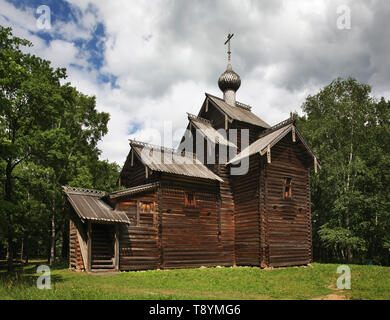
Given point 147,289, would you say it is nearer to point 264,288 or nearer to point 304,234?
point 264,288

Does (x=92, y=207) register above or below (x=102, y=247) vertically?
above

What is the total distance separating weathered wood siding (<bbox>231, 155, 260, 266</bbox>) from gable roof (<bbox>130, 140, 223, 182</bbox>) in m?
2.00

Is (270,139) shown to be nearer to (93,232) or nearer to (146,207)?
(146,207)

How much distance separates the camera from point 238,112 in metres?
29.8

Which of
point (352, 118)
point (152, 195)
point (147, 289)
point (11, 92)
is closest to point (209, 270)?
point (152, 195)

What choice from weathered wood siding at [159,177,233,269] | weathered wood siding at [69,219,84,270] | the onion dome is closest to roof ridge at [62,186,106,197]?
weathered wood siding at [69,219,84,270]

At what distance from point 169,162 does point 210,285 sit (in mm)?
10736

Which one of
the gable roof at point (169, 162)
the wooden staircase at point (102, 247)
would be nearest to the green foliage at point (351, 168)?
the gable roof at point (169, 162)

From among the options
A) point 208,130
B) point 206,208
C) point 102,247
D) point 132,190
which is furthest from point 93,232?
point 208,130

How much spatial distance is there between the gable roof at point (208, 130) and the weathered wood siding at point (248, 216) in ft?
10.7

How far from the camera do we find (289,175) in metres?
25.4

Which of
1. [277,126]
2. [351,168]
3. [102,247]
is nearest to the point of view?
[102,247]

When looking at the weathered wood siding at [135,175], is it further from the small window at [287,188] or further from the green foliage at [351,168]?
the green foliage at [351,168]

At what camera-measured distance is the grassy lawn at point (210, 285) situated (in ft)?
38.8
